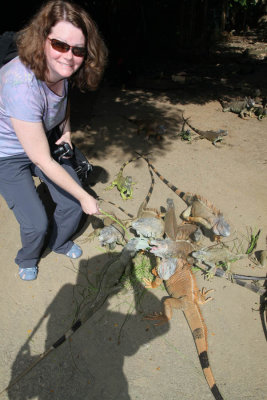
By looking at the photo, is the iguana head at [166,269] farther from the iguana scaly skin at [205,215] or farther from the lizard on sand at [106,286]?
the iguana scaly skin at [205,215]

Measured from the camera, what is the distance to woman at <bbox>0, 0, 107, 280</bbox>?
6.50 ft

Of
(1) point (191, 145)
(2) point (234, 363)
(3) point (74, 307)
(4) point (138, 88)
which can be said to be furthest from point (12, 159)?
(4) point (138, 88)

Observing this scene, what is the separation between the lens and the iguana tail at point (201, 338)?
7.13ft

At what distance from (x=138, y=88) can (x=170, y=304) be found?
21.5 feet

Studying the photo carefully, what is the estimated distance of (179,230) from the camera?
10.8 ft

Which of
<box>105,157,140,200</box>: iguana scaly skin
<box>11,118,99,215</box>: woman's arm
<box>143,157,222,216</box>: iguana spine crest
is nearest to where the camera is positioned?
<box>11,118,99,215</box>: woman's arm

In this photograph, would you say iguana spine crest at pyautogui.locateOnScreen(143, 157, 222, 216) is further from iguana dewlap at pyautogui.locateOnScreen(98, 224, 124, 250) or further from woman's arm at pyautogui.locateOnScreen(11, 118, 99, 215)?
woman's arm at pyautogui.locateOnScreen(11, 118, 99, 215)

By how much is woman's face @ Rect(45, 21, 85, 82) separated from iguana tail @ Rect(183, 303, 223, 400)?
214 centimetres

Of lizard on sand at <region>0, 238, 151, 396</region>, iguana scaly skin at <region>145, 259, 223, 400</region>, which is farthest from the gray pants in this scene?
iguana scaly skin at <region>145, 259, 223, 400</region>

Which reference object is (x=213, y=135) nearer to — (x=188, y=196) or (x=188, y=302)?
(x=188, y=196)

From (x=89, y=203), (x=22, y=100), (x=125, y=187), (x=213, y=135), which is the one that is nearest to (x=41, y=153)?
(x=22, y=100)

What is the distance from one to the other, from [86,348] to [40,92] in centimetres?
203

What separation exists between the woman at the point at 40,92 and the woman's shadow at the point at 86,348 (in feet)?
2.41

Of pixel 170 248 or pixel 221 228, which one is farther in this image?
pixel 221 228
